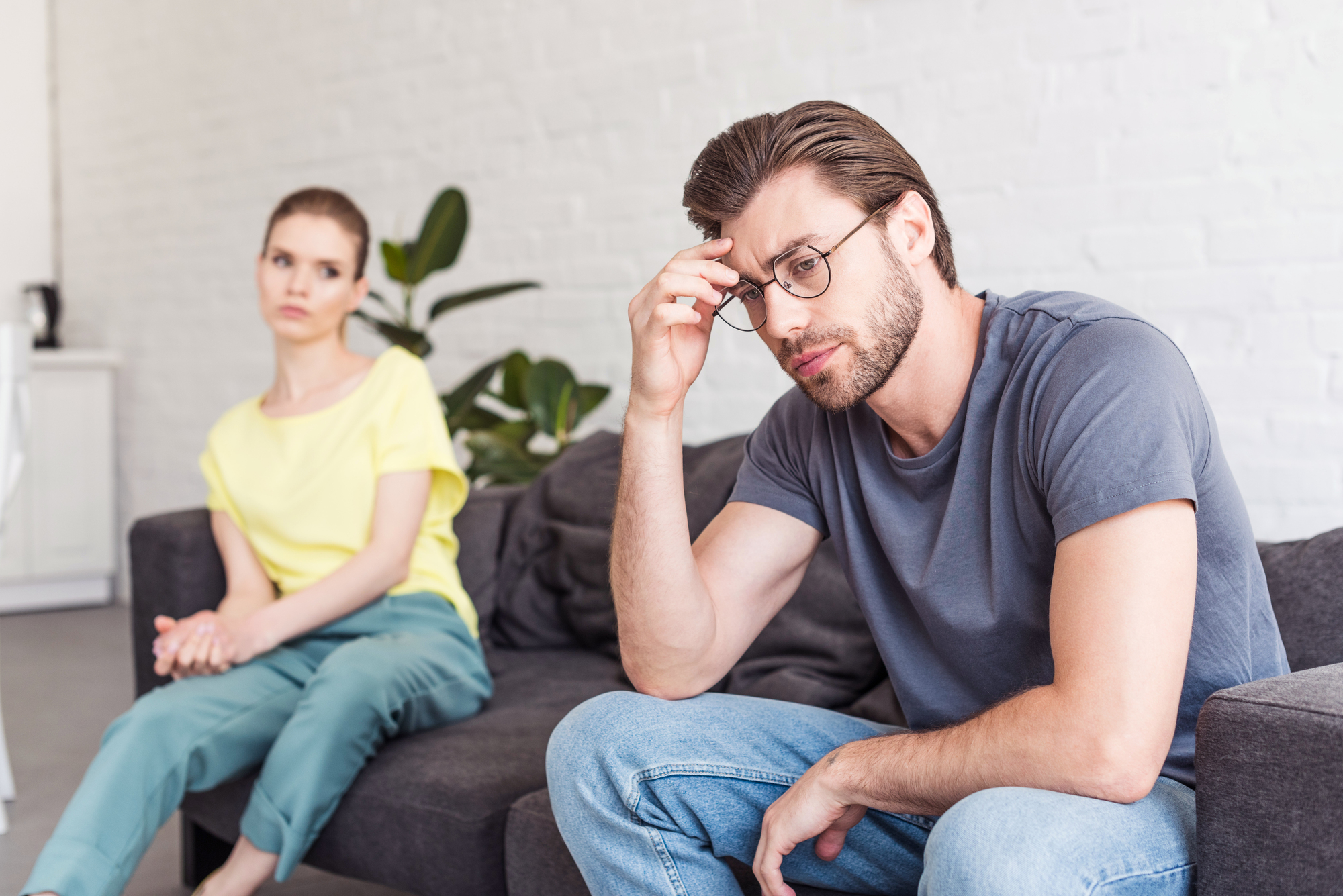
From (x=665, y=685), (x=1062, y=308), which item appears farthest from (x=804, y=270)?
(x=665, y=685)

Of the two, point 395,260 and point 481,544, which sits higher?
point 395,260

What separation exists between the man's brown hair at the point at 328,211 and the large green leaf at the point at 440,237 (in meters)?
0.71

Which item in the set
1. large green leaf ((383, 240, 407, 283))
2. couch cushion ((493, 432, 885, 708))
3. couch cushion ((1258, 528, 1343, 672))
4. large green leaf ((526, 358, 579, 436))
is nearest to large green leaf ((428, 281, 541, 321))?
large green leaf ((383, 240, 407, 283))

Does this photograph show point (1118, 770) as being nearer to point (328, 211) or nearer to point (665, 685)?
point (665, 685)

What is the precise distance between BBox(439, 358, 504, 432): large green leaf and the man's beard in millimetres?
1577

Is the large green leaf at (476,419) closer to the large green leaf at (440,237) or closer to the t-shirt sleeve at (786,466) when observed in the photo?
the large green leaf at (440,237)

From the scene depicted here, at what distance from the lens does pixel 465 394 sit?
106 inches

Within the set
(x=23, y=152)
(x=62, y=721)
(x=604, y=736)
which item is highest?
(x=23, y=152)

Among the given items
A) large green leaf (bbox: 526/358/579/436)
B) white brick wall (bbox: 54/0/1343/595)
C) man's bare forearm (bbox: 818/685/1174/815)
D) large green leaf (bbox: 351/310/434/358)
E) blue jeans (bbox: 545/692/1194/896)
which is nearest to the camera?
man's bare forearm (bbox: 818/685/1174/815)

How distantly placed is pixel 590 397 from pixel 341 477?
2.81 feet

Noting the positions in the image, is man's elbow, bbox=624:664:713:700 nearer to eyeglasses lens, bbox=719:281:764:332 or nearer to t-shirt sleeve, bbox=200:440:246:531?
eyeglasses lens, bbox=719:281:764:332

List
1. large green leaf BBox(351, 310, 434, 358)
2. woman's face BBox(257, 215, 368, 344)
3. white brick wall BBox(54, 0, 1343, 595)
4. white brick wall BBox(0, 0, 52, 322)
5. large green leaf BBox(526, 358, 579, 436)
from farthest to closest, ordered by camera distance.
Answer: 1. white brick wall BBox(0, 0, 52, 322)
2. large green leaf BBox(351, 310, 434, 358)
3. large green leaf BBox(526, 358, 579, 436)
4. woman's face BBox(257, 215, 368, 344)
5. white brick wall BBox(54, 0, 1343, 595)

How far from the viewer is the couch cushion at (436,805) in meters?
1.49

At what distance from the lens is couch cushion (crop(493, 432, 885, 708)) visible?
5.78 ft
